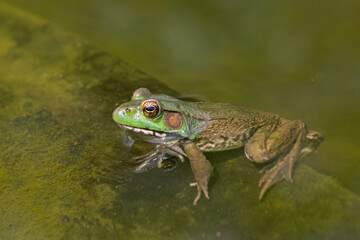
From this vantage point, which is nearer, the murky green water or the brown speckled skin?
the murky green water

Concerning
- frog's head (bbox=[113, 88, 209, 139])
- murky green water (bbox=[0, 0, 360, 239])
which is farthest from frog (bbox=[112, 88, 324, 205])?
murky green water (bbox=[0, 0, 360, 239])

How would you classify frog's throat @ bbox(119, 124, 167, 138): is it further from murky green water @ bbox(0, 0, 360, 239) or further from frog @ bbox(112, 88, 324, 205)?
murky green water @ bbox(0, 0, 360, 239)

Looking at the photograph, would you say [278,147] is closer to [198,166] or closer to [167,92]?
[198,166]

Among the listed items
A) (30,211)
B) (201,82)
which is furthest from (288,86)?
(30,211)

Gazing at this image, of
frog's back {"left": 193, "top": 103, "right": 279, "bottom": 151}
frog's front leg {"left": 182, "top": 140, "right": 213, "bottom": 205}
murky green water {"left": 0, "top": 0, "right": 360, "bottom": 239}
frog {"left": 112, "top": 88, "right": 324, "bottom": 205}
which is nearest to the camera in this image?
murky green water {"left": 0, "top": 0, "right": 360, "bottom": 239}

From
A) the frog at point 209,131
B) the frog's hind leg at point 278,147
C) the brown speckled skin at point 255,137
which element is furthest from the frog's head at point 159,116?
the frog's hind leg at point 278,147

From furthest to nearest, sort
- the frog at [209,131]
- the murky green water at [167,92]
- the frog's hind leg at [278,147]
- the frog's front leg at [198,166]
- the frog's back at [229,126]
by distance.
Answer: the frog's back at [229,126] → the frog at [209,131] → the frog's hind leg at [278,147] → the frog's front leg at [198,166] → the murky green water at [167,92]

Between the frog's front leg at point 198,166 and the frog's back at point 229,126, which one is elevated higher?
the frog's back at point 229,126

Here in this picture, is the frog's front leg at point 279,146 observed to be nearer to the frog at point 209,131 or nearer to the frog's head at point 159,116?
the frog at point 209,131

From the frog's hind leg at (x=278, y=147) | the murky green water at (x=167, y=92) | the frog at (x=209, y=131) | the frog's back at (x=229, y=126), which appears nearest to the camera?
the murky green water at (x=167, y=92)
